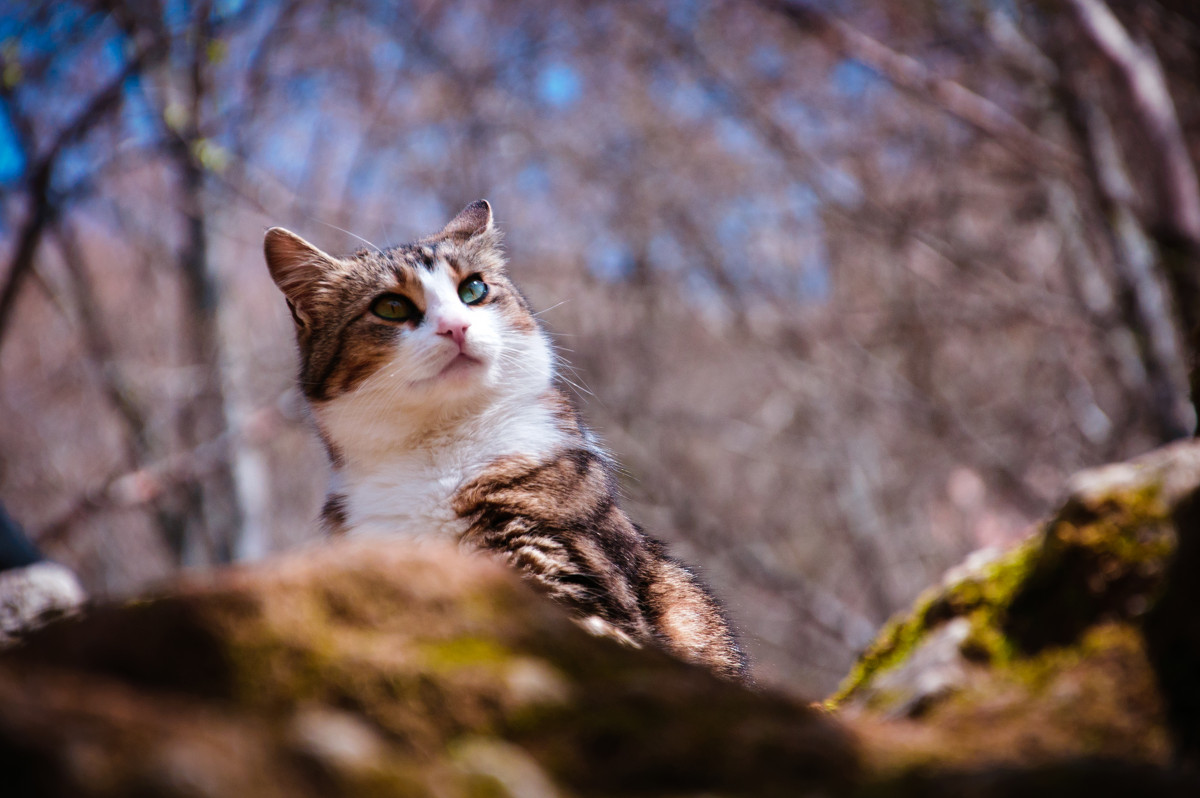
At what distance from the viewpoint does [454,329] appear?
11.3 ft

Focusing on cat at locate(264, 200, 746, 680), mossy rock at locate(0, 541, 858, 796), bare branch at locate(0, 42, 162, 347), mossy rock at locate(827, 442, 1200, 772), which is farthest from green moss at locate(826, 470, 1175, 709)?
bare branch at locate(0, 42, 162, 347)

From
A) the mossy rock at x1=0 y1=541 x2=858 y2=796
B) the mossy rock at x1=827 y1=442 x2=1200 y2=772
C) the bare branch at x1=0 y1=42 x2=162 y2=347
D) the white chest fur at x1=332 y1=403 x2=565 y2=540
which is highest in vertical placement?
the bare branch at x1=0 y1=42 x2=162 y2=347

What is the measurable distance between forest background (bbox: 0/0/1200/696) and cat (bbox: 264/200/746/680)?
338 cm

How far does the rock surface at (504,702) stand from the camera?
38.9 inches

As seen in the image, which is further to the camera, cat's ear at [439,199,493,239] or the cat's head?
cat's ear at [439,199,493,239]

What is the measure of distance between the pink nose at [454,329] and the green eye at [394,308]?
12.2 inches

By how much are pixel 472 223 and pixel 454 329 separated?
1.15 metres

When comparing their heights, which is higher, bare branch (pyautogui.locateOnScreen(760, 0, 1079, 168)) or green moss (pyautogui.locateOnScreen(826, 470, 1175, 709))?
bare branch (pyautogui.locateOnScreen(760, 0, 1079, 168))

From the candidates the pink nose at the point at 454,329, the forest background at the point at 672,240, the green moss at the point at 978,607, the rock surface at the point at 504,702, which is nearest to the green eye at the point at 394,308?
the pink nose at the point at 454,329

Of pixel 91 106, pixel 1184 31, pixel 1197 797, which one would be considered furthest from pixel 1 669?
pixel 1184 31

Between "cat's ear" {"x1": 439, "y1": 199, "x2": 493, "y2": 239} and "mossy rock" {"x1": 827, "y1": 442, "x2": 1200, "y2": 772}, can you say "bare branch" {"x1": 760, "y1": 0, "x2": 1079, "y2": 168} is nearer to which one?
"cat's ear" {"x1": 439, "y1": 199, "x2": 493, "y2": 239}

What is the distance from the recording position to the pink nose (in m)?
3.44

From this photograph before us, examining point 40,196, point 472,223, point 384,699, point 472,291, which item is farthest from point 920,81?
point 384,699

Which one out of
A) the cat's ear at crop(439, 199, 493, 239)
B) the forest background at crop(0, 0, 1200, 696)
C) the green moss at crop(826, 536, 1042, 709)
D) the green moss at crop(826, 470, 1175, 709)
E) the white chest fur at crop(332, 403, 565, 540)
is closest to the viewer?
the green moss at crop(826, 470, 1175, 709)
